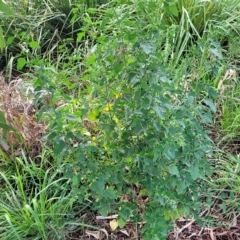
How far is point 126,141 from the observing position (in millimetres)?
1827

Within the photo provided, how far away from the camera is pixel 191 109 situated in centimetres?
176

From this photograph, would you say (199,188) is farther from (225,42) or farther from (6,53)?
(6,53)

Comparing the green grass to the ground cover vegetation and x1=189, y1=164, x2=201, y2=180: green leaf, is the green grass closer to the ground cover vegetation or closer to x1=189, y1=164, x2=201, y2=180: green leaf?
the ground cover vegetation

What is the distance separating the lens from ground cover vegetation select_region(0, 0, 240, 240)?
66.6 inches

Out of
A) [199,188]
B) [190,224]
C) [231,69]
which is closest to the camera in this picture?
[199,188]

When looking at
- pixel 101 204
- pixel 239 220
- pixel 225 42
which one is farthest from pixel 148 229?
pixel 225 42

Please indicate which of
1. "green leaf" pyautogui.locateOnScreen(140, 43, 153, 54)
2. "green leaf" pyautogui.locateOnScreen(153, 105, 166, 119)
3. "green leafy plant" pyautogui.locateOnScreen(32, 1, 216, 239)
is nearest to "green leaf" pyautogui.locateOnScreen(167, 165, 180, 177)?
"green leafy plant" pyautogui.locateOnScreen(32, 1, 216, 239)

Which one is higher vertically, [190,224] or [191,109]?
[191,109]

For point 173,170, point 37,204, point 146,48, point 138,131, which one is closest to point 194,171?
point 173,170

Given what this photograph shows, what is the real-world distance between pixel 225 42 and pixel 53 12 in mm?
1342

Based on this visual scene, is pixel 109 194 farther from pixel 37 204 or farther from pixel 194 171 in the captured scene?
pixel 37 204

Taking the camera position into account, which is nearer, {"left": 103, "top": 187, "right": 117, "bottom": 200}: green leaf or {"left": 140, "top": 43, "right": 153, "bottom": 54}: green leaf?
{"left": 140, "top": 43, "right": 153, "bottom": 54}: green leaf

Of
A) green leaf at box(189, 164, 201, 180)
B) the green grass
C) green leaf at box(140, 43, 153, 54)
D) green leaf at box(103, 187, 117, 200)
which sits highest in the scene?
green leaf at box(140, 43, 153, 54)

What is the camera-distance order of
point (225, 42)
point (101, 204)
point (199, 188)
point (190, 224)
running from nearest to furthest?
1. point (101, 204)
2. point (199, 188)
3. point (190, 224)
4. point (225, 42)
